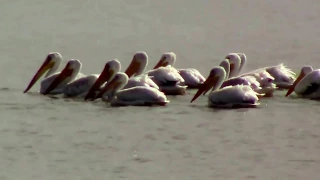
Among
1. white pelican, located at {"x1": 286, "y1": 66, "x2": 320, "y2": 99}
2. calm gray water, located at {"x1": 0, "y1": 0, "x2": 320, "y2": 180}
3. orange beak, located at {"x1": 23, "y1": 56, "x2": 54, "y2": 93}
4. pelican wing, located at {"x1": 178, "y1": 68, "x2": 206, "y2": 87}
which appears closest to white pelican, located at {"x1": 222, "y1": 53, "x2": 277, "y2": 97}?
calm gray water, located at {"x1": 0, "y1": 0, "x2": 320, "y2": 180}

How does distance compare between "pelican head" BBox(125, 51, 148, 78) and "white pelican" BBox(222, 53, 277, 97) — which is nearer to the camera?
"white pelican" BBox(222, 53, 277, 97)

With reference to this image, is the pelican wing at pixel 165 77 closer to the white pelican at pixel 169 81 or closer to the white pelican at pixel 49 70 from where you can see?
the white pelican at pixel 169 81

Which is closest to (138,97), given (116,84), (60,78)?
(116,84)

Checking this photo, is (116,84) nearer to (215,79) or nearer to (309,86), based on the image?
(215,79)

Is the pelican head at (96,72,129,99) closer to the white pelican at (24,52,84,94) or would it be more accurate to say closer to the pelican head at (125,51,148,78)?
the white pelican at (24,52,84,94)

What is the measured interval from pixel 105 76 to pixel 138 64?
2.94 feet

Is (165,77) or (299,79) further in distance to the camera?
(299,79)

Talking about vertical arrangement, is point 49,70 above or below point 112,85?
below

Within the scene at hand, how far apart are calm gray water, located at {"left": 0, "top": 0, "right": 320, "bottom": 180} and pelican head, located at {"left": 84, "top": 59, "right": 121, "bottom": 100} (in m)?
0.25

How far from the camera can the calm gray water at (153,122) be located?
9922 mm

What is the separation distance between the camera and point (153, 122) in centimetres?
1195

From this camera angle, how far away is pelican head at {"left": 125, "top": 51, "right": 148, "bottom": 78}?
1441 centimetres

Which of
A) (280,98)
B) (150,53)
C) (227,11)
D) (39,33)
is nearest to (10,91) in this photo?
(280,98)

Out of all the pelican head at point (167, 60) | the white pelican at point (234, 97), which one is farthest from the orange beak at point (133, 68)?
the white pelican at point (234, 97)
